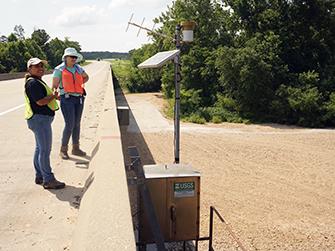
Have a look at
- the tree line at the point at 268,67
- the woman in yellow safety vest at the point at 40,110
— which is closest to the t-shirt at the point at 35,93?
the woman in yellow safety vest at the point at 40,110

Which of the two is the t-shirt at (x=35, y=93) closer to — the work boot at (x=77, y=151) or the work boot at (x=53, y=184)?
the work boot at (x=53, y=184)

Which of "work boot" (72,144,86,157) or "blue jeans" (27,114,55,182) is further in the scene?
"work boot" (72,144,86,157)

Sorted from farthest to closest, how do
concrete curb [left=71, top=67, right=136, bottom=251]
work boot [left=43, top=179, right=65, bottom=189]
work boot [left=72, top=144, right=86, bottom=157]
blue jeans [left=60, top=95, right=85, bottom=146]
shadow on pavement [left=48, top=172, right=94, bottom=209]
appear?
work boot [left=72, top=144, right=86, bottom=157] < blue jeans [left=60, top=95, right=85, bottom=146] < work boot [left=43, top=179, right=65, bottom=189] < shadow on pavement [left=48, top=172, right=94, bottom=209] < concrete curb [left=71, top=67, right=136, bottom=251]

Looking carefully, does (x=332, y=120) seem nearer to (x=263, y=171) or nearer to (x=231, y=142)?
(x=231, y=142)

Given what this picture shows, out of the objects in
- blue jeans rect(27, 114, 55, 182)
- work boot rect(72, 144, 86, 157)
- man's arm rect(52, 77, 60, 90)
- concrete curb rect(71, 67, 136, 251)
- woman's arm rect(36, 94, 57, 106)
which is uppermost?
man's arm rect(52, 77, 60, 90)

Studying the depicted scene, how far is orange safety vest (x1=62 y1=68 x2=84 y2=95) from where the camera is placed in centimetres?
644

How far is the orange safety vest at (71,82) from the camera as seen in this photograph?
6438mm

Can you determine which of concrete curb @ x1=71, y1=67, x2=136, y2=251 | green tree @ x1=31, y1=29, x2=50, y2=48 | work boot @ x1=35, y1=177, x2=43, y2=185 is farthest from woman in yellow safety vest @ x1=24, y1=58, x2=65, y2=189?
green tree @ x1=31, y1=29, x2=50, y2=48

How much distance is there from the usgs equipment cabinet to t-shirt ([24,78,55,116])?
1574mm

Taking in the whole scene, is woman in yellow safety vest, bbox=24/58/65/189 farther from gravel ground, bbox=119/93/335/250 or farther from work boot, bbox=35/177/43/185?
gravel ground, bbox=119/93/335/250

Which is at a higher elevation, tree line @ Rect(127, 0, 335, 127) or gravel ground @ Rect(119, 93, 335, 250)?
tree line @ Rect(127, 0, 335, 127)

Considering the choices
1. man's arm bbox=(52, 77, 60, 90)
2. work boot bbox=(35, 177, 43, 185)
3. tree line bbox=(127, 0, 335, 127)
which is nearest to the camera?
work boot bbox=(35, 177, 43, 185)

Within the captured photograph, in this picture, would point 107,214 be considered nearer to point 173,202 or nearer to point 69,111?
point 173,202

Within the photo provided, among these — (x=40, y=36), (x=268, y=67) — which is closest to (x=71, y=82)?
(x=268, y=67)
